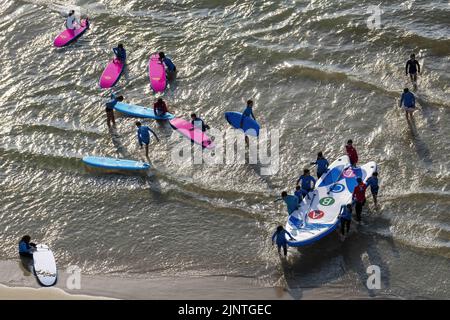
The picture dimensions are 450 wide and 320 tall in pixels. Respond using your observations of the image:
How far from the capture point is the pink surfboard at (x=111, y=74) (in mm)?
27219

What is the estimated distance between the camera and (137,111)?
25562 millimetres

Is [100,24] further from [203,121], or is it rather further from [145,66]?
[203,121]

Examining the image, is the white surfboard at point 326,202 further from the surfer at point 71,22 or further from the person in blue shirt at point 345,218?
the surfer at point 71,22

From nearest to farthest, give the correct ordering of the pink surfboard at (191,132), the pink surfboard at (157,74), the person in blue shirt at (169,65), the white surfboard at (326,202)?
the white surfboard at (326,202) < the pink surfboard at (191,132) < the pink surfboard at (157,74) < the person in blue shirt at (169,65)

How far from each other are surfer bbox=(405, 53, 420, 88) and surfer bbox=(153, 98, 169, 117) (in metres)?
8.18

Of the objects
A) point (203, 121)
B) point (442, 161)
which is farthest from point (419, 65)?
point (203, 121)

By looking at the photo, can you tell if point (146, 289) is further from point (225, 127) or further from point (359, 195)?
point (225, 127)

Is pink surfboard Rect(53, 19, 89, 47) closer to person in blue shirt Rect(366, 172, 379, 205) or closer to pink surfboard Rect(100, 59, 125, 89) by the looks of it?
pink surfboard Rect(100, 59, 125, 89)

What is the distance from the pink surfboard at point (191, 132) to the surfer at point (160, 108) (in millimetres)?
478

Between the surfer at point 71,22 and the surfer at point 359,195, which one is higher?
the surfer at point 71,22

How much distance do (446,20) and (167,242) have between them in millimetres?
14465

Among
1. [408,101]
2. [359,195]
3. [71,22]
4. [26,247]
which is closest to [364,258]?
[359,195]

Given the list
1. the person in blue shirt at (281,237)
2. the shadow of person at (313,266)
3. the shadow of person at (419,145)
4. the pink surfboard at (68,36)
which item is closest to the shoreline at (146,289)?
the shadow of person at (313,266)

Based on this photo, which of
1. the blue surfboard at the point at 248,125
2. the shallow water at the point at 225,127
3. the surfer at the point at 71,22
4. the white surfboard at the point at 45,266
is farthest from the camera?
the surfer at the point at 71,22
